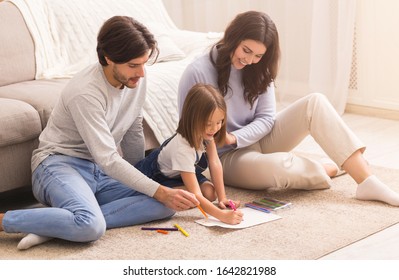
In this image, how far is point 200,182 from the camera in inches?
101

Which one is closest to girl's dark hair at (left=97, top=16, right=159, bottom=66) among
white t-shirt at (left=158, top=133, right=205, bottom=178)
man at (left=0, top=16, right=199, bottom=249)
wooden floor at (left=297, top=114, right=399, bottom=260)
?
man at (left=0, top=16, right=199, bottom=249)

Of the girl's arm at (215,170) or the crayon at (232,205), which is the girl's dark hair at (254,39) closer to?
the girl's arm at (215,170)

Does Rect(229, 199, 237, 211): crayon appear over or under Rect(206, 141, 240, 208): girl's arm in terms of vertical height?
under

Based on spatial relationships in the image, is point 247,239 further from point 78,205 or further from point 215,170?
point 78,205

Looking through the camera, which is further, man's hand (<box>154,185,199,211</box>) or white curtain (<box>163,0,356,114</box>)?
white curtain (<box>163,0,356,114</box>)

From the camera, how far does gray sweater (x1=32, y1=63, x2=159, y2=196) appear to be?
221 centimetres

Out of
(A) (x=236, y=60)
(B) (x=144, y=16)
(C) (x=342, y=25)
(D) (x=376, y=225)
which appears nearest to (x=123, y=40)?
(A) (x=236, y=60)

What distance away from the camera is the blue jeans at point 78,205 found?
2.11m

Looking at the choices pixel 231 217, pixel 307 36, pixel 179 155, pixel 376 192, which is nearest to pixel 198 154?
pixel 179 155

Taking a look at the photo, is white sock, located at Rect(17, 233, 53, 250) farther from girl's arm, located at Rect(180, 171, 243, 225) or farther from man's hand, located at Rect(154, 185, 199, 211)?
girl's arm, located at Rect(180, 171, 243, 225)

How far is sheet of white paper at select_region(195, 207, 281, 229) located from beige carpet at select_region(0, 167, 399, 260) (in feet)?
0.06

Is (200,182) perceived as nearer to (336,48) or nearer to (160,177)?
(160,177)

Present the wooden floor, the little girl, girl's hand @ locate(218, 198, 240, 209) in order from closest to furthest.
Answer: the wooden floor < the little girl < girl's hand @ locate(218, 198, 240, 209)
